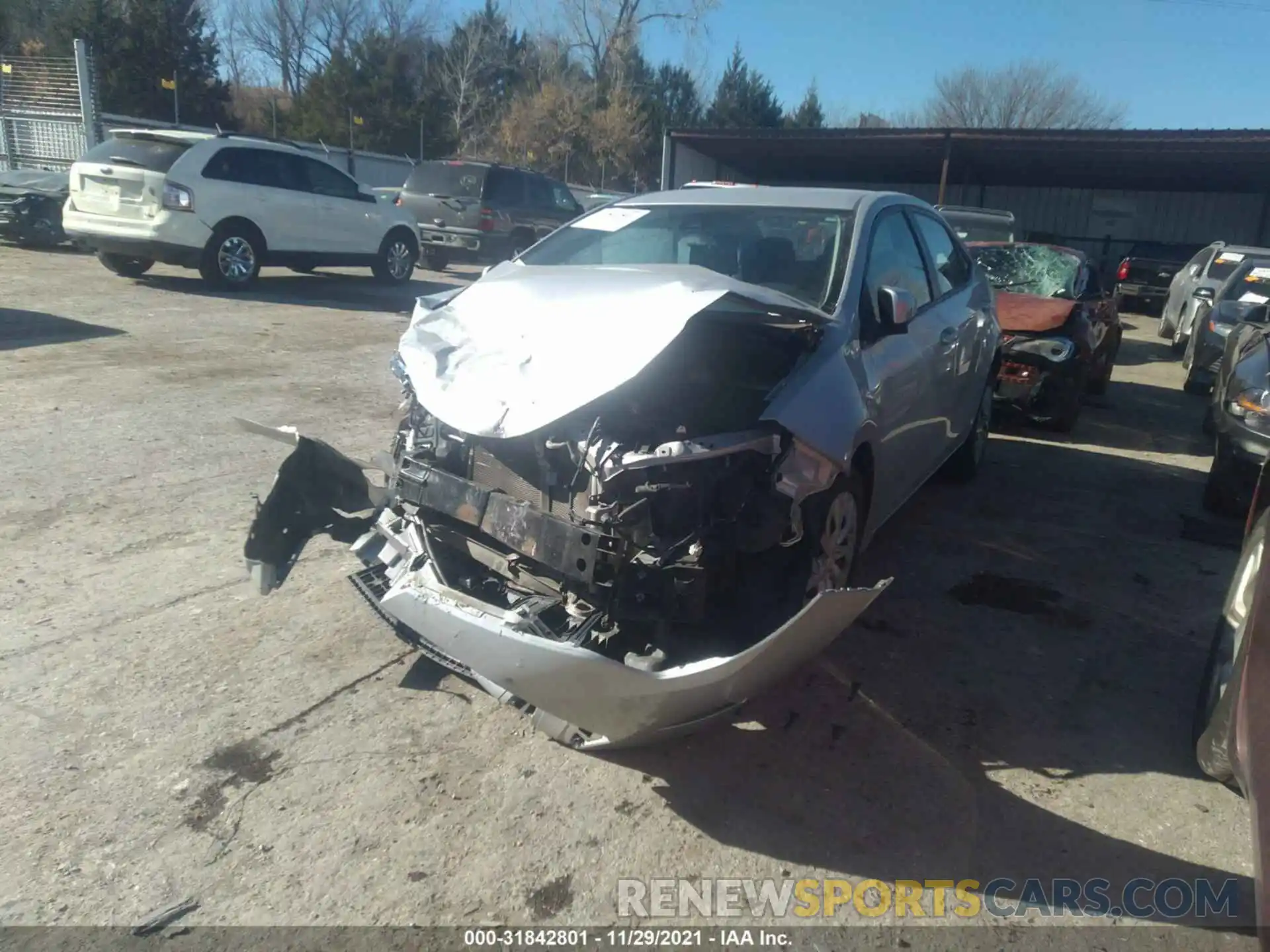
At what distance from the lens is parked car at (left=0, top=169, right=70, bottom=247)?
47.9 ft

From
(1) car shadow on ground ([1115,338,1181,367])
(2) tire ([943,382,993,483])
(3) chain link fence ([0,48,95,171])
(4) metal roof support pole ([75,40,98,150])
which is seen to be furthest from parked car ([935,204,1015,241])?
(3) chain link fence ([0,48,95,171])

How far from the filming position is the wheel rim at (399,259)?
14.5 meters

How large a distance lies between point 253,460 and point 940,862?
4.60 metres

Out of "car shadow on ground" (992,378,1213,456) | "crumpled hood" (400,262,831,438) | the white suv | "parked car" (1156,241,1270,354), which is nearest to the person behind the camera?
"crumpled hood" (400,262,831,438)

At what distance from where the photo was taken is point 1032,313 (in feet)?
26.7

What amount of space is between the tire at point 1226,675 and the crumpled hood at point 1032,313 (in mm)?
4781

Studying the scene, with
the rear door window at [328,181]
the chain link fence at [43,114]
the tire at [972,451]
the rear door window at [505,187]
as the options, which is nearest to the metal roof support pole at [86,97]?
the chain link fence at [43,114]

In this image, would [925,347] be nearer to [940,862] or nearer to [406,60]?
[940,862]

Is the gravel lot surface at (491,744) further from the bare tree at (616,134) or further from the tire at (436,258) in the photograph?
the bare tree at (616,134)

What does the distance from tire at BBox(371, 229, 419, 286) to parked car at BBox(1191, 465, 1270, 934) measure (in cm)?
1288

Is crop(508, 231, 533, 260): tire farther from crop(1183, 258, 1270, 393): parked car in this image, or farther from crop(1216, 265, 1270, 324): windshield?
crop(1216, 265, 1270, 324): windshield

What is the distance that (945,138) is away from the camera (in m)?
19.2

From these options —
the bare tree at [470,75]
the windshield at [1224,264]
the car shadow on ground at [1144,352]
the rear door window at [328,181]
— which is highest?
the bare tree at [470,75]

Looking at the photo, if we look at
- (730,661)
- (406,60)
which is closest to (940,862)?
(730,661)
